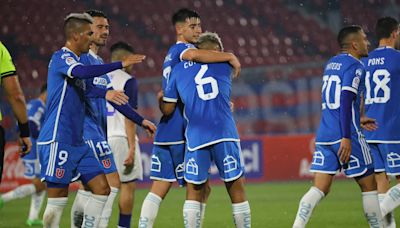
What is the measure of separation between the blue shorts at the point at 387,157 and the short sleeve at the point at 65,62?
10.8ft

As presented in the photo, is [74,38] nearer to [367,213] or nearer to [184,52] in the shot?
[184,52]

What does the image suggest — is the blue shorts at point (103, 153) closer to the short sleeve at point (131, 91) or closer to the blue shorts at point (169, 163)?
the blue shorts at point (169, 163)

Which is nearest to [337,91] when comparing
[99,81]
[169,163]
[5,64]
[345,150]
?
[345,150]

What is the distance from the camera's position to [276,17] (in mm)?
22891

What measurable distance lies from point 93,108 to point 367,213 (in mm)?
2562

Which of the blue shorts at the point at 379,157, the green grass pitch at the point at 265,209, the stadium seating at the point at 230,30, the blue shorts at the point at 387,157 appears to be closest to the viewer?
the blue shorts at the point at 387,157

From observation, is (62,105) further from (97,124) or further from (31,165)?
(31,165)

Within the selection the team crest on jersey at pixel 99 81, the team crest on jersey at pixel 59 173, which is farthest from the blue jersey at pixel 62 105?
the team crest on jersey at pixel 99 81

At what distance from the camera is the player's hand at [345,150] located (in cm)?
664

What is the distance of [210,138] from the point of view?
6328 mm

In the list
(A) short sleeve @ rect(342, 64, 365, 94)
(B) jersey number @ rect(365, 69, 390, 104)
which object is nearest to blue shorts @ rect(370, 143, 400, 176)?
(B) jersey number @ rect(365, 69, 390, 104)

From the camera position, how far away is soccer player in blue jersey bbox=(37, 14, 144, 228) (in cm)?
627

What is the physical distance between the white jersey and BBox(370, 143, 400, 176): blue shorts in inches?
97.9

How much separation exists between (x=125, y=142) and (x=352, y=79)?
2.76 meters
